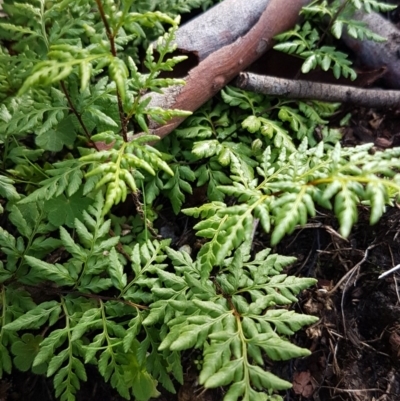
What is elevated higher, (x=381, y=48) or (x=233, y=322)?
(x=381, y=48)

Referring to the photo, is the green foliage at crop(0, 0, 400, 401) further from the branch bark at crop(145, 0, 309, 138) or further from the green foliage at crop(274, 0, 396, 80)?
the branch bark at crop(145, 0, 309, 138)

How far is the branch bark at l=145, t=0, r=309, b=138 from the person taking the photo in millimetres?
2812

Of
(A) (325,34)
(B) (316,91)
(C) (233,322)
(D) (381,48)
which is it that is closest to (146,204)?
(C) (233,322)

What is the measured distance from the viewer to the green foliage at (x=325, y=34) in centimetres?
293

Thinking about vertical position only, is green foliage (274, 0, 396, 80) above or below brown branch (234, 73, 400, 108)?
above

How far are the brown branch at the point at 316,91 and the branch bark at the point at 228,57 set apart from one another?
0.47ft

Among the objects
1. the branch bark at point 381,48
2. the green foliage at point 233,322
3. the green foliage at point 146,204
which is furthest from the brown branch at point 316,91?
the green foliage at point 233,322

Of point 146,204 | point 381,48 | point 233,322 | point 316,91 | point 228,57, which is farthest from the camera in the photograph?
point 381,48

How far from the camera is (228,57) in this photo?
2.93 metres

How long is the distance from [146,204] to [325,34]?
5.90ft

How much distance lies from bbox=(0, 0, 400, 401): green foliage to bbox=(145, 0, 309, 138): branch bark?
0.13 m

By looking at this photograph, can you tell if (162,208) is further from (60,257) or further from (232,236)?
(232,236)

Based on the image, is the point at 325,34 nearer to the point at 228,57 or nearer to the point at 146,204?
the point at 228,57

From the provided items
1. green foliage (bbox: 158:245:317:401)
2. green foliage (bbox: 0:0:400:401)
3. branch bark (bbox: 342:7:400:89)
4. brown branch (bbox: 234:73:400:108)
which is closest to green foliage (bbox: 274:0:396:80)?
green foliage (bbox: 0:0:400:401)
